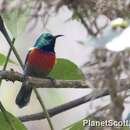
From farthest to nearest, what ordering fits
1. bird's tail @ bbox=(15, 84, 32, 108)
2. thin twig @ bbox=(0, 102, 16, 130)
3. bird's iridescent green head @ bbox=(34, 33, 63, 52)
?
1. bird's iridescent green head @ bbox=(34, 33, 63, 52)
2. bird's tail @ bbox=(15, 84, 32, 108)
3. thin twig @ bbox=(0, 102, 16, 130)

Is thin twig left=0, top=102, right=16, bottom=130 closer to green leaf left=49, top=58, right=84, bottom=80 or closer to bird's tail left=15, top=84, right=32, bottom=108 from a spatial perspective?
green leaf left=49, top=58, right=84, bottom=80

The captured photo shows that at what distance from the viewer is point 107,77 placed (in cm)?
55

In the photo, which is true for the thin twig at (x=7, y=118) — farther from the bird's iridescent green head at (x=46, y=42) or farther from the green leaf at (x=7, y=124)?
the bird's iridescent green head at (x=46, y=42)

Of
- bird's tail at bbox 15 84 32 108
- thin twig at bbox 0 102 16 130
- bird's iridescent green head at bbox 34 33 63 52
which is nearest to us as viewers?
thin twig at bbox 0 102 16 130

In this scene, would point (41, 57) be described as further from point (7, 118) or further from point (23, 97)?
point (7, 118)

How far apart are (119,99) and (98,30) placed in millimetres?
74

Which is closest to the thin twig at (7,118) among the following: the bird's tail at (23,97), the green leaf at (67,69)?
the green leaf at (67,69)

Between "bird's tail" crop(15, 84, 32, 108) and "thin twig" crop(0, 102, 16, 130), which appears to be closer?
"thin twig" crop(0, 102, 16, 130)

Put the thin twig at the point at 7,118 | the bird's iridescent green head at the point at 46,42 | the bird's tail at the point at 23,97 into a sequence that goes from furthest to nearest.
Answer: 1. the bird's iridescent green head at the point at 46,42
2. the bird's tail at the point at 23,97
3. the thin twig at the point at 7,118

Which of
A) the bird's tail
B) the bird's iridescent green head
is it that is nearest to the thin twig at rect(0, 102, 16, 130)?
the bird's tail

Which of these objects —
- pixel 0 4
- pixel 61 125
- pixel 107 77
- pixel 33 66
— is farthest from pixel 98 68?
pixel 61 125

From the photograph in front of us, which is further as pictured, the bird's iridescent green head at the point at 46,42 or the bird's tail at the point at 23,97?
the bird's iridescent green head at the point at 46,42

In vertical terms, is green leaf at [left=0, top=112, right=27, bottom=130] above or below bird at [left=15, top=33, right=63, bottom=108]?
above

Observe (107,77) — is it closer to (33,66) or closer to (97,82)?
(97,82)
